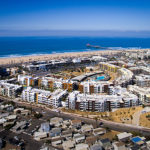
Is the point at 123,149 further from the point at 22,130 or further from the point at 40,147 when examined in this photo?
the point at 22,130

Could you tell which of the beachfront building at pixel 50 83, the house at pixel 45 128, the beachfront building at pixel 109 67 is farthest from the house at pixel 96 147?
the beachfront building at pixel 109 67

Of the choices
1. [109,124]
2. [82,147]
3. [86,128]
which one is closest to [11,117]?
[86,128]

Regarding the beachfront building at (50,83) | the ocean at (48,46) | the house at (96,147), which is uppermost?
the ocean at (48,46)

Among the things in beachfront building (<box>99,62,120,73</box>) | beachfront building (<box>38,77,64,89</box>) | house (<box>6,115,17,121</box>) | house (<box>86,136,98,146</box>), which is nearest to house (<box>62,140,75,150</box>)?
house (<box>86,136,98,146</box>)

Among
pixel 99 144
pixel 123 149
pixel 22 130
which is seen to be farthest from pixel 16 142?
pixel 123 149

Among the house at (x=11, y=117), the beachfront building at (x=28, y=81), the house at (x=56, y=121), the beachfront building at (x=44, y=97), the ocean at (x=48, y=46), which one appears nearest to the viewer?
the house at (x=56, y=121)

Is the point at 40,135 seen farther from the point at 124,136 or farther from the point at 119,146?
the point at 124,136

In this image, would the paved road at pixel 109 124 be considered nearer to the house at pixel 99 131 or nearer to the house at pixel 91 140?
the house at pixel 99 131
